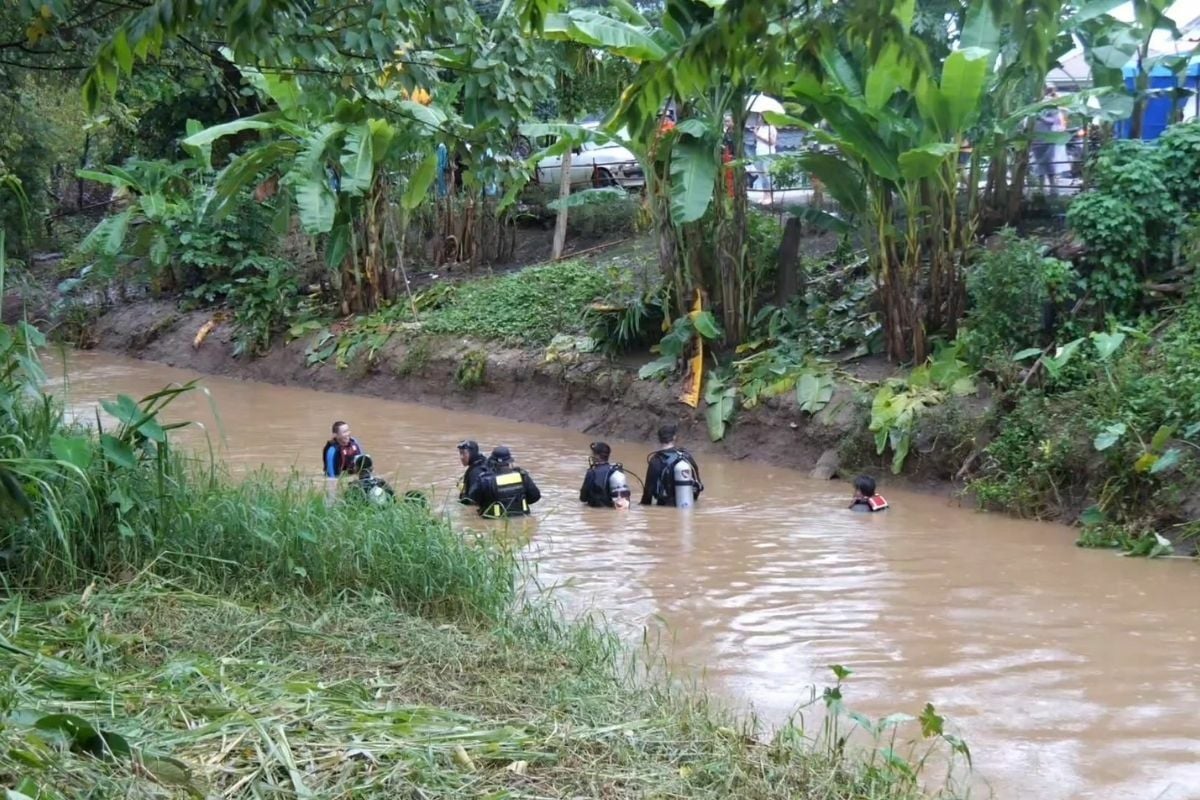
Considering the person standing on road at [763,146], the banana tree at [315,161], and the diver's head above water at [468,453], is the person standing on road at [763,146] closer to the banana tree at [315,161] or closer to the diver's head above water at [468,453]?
the banana tree at [315,161]

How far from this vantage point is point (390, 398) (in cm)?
2080

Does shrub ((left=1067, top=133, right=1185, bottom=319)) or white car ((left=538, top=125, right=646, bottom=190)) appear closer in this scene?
shrub ((left=1067, top=133, right=1185, bottom=319))

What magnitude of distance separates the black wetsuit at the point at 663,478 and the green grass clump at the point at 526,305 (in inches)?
275

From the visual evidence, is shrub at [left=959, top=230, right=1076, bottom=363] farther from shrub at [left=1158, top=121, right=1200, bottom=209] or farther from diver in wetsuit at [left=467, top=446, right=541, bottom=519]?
diver in wetsuit at [left=467, top=446, right=541, bottom=519]

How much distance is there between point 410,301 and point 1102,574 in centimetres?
1441

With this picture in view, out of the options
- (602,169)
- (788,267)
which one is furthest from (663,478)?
(602,169)

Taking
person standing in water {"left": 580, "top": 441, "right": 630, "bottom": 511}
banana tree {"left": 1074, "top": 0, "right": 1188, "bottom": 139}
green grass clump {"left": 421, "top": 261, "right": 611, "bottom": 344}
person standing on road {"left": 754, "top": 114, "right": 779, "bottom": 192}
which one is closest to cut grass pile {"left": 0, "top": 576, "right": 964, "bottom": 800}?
person standing in water {"left": 580, "top": 441, "right": 630, "bottom": 511}

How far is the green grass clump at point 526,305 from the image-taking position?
1970 cm

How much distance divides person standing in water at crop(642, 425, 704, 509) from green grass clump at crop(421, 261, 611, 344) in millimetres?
7001

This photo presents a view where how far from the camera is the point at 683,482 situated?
12.4 m

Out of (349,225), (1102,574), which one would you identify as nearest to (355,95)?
(1102,574)

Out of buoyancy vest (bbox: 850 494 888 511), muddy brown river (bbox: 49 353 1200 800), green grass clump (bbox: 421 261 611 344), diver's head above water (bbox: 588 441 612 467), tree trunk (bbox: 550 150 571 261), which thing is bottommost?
muddy brown river (bbox: 49 353 1200 800)

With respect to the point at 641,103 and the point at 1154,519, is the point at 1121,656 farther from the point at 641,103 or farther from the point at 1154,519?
the point at 641,103

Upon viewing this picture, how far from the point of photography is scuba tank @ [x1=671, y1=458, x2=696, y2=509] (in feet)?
40.7
